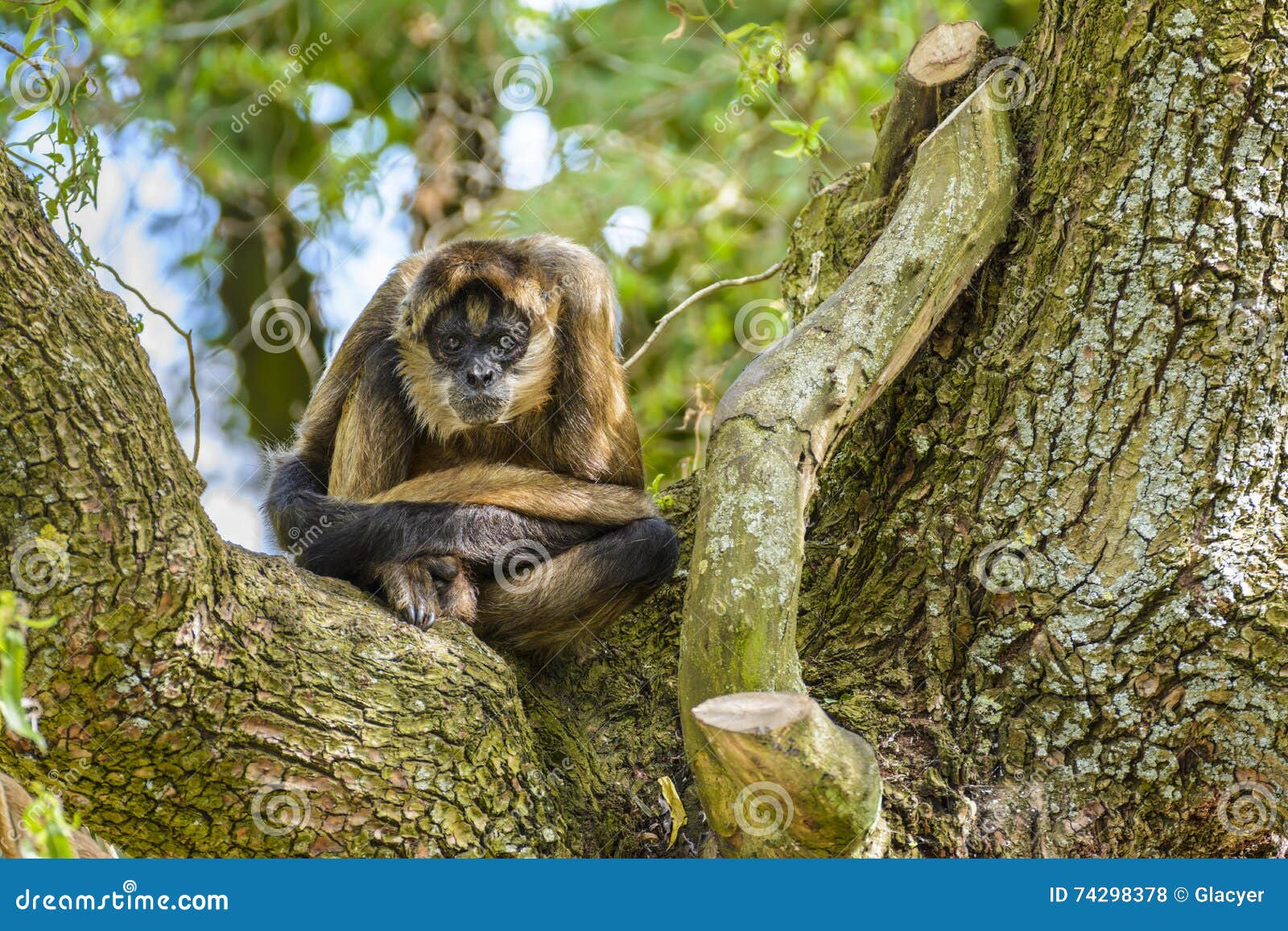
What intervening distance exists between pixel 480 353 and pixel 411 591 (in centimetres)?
151

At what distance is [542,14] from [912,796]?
9.88 meters

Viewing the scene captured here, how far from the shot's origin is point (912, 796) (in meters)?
3.93

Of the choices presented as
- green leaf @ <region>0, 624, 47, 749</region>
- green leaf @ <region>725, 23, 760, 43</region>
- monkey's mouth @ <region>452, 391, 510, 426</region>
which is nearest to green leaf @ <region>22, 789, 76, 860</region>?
green leaf @ <region>0, 624, 47, 749</region>

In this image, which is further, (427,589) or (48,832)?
(427,589)

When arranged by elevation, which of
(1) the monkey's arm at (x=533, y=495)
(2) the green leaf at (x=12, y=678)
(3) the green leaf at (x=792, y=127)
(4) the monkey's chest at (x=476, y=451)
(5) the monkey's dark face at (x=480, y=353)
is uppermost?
(3) the green leaf at (x=792, y=127)

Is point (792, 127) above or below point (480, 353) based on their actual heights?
above

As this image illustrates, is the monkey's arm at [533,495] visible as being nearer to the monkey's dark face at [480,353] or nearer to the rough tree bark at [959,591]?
the monkey's dark face at [480,353]

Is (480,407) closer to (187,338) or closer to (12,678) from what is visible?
(187,338)

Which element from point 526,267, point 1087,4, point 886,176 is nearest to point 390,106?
point 526,267

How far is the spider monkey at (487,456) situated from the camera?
15.5 feet

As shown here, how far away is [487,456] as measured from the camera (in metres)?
5.70

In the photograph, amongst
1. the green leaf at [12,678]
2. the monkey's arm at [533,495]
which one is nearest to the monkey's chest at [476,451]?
the monkey's arm at [533,495]

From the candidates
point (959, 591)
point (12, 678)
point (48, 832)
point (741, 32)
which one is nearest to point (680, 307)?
point (741, 32)

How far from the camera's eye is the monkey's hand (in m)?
4.36
